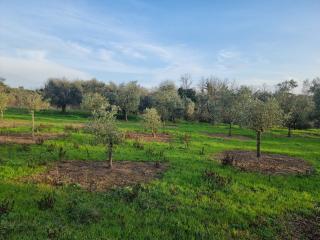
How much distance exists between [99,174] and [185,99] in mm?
72471

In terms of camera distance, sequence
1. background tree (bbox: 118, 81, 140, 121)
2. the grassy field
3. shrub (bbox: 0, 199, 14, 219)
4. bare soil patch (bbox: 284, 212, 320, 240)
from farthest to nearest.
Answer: background tree (bbox: 118, 81, 140, 121)
bare soil patch (bbox: 284, 212, 320, 240)
shrub (bbox: 0, 199, 14, 219)
the grassy field

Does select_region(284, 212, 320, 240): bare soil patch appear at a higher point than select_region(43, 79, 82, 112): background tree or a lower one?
lower

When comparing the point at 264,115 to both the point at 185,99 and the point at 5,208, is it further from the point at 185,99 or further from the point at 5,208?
the point at 185,99

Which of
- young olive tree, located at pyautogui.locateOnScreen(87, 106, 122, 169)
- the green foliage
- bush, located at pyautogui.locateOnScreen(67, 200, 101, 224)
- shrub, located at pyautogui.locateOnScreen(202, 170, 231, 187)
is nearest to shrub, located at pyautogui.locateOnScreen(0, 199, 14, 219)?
bush, located at pyautogui.locateOnScreen(67, 200, 101, 224)

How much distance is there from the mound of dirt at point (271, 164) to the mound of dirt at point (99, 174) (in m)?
6.23

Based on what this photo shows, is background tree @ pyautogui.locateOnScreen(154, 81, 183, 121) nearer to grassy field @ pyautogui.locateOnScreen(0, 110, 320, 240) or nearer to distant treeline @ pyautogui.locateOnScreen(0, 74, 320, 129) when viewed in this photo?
distant treeline @ pyautogui.locateOnScreen(0, 74, 320, 129)

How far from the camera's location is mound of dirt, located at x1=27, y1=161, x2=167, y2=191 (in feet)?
50.5

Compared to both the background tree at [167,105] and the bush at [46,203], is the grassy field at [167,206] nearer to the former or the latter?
the bush at [46,203]

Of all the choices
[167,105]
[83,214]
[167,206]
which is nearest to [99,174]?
[167,206]

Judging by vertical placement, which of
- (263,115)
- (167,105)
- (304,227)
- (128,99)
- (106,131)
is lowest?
(304,227)

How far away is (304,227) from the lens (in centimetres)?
1198

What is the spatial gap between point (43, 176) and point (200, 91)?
100397 mm

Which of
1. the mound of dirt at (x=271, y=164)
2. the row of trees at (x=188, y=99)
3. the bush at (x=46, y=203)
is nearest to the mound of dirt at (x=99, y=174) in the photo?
the bush at (x=46, y=203)

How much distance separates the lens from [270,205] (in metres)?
13.9
